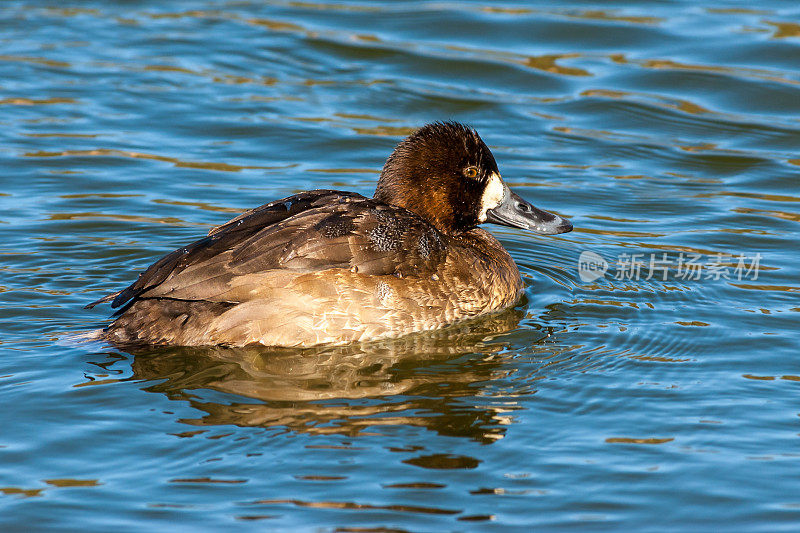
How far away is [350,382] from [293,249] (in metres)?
0.84

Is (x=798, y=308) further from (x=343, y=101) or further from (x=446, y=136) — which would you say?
(x=343, y=101)

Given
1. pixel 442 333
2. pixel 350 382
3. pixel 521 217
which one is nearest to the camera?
pixel 350 382

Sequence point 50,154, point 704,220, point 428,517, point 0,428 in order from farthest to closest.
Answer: point 50,154, point 704,220, point 0,428, point 428,517

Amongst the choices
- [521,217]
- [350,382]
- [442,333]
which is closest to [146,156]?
[521,217]

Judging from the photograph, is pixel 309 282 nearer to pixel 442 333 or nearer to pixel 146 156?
pixel 442 333

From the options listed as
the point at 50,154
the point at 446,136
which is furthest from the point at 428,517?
the point at 50,154

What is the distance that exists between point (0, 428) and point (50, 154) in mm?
5055

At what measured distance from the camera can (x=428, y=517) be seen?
483cm

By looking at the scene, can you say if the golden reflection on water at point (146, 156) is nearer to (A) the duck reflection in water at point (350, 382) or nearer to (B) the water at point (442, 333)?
(B) the water at point (442, 333)

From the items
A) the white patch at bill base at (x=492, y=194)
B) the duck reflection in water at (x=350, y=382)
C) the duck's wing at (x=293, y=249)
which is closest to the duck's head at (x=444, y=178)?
the white patch at bill base at (x=492, y=194)

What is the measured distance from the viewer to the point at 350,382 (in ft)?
20.4

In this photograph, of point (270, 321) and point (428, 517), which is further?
point (270, 321)

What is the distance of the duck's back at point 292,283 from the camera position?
21.0 ft

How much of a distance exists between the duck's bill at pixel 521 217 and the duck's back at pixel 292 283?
3.29 feet
